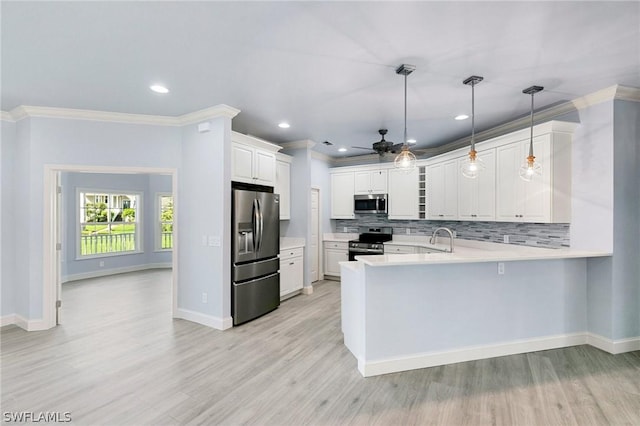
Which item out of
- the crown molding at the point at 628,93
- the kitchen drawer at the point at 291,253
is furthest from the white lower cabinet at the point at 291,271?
the crown molding at the point at 628,93

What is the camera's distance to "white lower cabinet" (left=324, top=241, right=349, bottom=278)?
6.52m

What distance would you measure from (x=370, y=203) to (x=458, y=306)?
11.6 feet

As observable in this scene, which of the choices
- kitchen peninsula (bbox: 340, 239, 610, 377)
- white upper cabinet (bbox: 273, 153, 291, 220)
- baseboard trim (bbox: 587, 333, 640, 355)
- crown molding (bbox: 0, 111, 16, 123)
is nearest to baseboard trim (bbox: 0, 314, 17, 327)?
crown molding (bbox: 0, 111, 16, 123)

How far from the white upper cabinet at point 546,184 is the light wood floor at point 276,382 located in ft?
4.95

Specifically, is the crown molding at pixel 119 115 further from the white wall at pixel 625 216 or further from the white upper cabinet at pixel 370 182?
the white wall at pixel 625 216

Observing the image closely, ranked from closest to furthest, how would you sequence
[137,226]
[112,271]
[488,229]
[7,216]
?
[7,216], [488,229], [112,271], [137,226]

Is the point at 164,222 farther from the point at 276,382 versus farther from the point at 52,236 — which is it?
the point at 276,382

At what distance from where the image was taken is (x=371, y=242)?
19.7ft

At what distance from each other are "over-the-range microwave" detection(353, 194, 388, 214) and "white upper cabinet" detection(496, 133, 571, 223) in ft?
8.65

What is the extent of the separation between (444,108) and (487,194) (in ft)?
4.84

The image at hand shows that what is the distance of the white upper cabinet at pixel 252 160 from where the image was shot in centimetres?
415

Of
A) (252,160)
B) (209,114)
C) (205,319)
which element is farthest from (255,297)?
(209,114)

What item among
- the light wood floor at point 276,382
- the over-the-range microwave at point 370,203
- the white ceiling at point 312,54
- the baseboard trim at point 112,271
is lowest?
the light wood floor at point 276,382

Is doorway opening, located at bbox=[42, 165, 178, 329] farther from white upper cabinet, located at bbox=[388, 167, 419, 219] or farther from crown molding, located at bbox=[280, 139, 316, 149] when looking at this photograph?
white upper cabinet, located at bbox=[388, 167, 419, 219]
